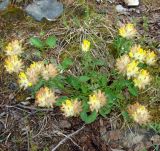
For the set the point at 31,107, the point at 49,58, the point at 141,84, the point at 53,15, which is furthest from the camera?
the point at 53,15

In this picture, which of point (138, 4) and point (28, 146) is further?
point (138, 4)

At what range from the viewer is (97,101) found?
9.56ft

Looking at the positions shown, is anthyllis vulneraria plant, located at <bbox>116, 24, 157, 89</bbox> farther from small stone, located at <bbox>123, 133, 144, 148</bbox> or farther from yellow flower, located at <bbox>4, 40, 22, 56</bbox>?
yellow flower, located at <bbox>4, 40, 22, 56</bbox>

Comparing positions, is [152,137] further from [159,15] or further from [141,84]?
[159,15]

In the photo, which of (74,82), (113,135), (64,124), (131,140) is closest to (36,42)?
(74,82)

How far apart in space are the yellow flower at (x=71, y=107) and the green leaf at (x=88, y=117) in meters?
0.14

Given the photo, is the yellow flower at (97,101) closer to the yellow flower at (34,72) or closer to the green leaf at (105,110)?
the green leaf at (105,110)

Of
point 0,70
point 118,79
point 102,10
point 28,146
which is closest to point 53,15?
point 102,10

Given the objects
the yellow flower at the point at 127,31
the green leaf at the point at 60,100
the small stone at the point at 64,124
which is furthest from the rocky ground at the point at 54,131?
the yellow flower at the point at 127,31

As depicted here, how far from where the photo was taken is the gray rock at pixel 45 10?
3816 mm

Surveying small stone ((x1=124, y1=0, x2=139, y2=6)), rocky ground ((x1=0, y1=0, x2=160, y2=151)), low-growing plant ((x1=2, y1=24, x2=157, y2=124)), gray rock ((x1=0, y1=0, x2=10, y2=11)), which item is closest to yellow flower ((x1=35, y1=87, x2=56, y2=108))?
low-growing plant ((x1=2, y1=24, x2=157, y2=124))

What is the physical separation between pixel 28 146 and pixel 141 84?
0.86m

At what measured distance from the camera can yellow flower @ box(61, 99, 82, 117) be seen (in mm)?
2891

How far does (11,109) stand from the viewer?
129 inches
